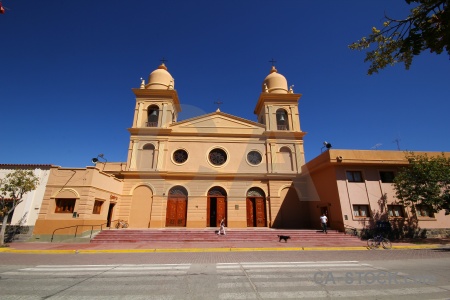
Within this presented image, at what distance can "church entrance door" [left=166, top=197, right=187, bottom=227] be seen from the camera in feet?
67.8

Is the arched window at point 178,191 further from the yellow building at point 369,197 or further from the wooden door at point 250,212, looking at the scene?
the yellow building at point 369,197

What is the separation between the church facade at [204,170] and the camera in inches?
814

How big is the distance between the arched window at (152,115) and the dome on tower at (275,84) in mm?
13237

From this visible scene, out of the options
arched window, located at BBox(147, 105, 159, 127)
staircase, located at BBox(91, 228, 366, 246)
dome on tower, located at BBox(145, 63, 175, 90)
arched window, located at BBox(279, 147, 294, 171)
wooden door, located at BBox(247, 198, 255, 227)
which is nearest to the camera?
staircase, located at BBox(91, 228, 366, 246)

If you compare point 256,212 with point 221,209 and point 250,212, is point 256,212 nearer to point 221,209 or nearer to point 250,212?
point 250,212

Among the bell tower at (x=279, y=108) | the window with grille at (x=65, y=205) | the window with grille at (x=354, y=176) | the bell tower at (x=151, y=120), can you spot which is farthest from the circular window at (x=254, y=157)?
the window with grille at (x=65, y=205)

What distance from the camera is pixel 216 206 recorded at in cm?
2152

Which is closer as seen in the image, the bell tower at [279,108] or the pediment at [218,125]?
the pediment at [218,125]

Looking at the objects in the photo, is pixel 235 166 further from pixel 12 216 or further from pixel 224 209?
pixel 12 216

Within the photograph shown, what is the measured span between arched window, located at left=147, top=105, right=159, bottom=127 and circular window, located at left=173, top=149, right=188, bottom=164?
401 cm

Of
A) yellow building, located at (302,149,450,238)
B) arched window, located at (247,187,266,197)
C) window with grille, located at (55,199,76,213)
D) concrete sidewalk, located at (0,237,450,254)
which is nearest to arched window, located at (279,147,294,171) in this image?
arched window, located at (247,187,266,197)

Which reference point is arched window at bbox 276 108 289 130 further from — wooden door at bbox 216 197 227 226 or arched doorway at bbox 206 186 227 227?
wooden door at bbox 216 197 227 226

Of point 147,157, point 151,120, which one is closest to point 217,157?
point 147,157

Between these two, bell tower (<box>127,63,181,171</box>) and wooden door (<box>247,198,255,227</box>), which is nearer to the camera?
wooden door (<box>247,198,255,227</box>)
